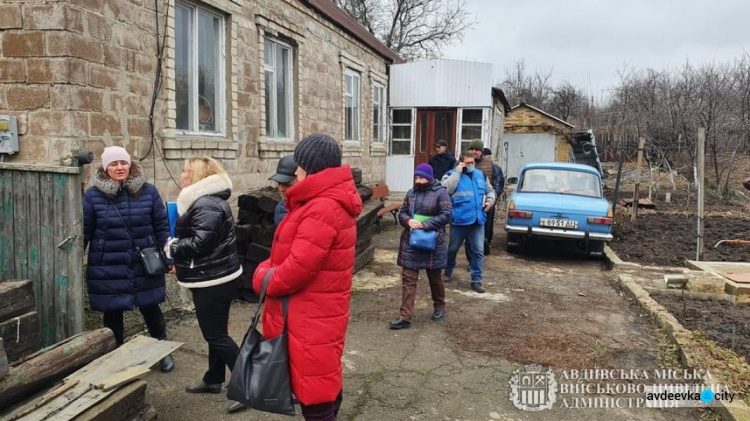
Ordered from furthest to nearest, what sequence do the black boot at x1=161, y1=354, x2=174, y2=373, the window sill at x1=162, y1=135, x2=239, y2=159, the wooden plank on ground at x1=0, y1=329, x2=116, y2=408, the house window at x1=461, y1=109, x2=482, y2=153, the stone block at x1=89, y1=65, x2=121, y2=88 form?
the house window at x1=461, y1=109, x2=482, y2=153, the window sill at x1=162, y1=135, x2=239, y2=159, the stone block at x1=89, y1=65, x2=121, y2=88, the black boot at x1=161, y1=354, x2=174, y2=373, the wooden plank on ground at x1=0, y1=329, x2=116, y2=408

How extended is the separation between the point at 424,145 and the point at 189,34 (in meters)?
10.3

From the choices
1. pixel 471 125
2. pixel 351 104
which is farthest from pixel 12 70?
pixel 471 125

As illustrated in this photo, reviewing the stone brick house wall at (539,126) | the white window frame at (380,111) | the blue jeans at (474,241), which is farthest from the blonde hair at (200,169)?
the stone brick house wall at (539,126)

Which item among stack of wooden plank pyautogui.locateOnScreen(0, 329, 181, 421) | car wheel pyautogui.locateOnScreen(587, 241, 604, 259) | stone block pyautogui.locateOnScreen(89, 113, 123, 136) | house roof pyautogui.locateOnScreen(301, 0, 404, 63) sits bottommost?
car wheel pyautogui.locateOnScreen(587, 241, 604, 259)

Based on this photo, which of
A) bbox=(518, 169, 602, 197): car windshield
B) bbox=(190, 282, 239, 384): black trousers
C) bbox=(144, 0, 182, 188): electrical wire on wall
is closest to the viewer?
bbox=(190, 282, 239, 384): black trousers

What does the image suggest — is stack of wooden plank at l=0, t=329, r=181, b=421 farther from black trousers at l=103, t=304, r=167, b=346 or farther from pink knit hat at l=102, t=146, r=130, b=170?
pink knit hat at l=102, t=146, r=130, b=170

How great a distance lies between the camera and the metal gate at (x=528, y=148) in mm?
25070

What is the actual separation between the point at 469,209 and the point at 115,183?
4.22 metres

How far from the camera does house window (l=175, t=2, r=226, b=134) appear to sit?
6312mm

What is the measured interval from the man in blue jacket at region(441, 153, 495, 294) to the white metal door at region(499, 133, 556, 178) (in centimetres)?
1885

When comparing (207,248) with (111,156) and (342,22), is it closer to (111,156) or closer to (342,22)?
(111,156)

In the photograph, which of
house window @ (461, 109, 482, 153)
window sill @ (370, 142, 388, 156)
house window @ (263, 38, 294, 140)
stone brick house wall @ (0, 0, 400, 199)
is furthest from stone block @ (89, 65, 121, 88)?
house window @ (461, 109, 482, 153)

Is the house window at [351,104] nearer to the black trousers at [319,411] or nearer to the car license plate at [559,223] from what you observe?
the car license plate at [559,223]

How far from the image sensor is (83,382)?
2910mm
